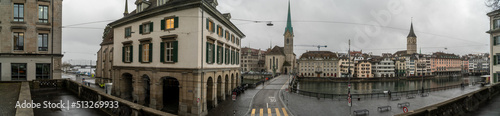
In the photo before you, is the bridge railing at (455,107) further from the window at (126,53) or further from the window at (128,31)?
the window at (128,31)

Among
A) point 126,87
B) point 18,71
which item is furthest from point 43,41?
point 126,87

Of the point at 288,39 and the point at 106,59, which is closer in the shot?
the point at 106,59

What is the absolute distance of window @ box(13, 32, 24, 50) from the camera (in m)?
18.8

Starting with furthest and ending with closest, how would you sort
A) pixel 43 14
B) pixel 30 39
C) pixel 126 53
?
pixel 126 53 < pixel 43 14 < pixel 30 39

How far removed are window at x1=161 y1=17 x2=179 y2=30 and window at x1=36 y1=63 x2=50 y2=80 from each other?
12924 mm

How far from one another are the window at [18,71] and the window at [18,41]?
157 centimetres

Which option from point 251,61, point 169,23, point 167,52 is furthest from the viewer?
point 251,61

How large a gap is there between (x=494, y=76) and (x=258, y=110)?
3304cm

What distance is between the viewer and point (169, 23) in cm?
1780

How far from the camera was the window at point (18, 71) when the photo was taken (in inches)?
739

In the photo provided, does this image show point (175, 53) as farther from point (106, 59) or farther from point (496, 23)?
point (496, 23)

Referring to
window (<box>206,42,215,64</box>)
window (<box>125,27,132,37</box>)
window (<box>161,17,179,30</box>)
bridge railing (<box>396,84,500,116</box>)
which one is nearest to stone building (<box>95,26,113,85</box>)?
window (<box>125,27,132,37</box>)

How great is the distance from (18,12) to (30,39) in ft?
8.30

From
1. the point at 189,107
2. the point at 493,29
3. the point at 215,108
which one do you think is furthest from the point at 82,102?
the point at 493,29
